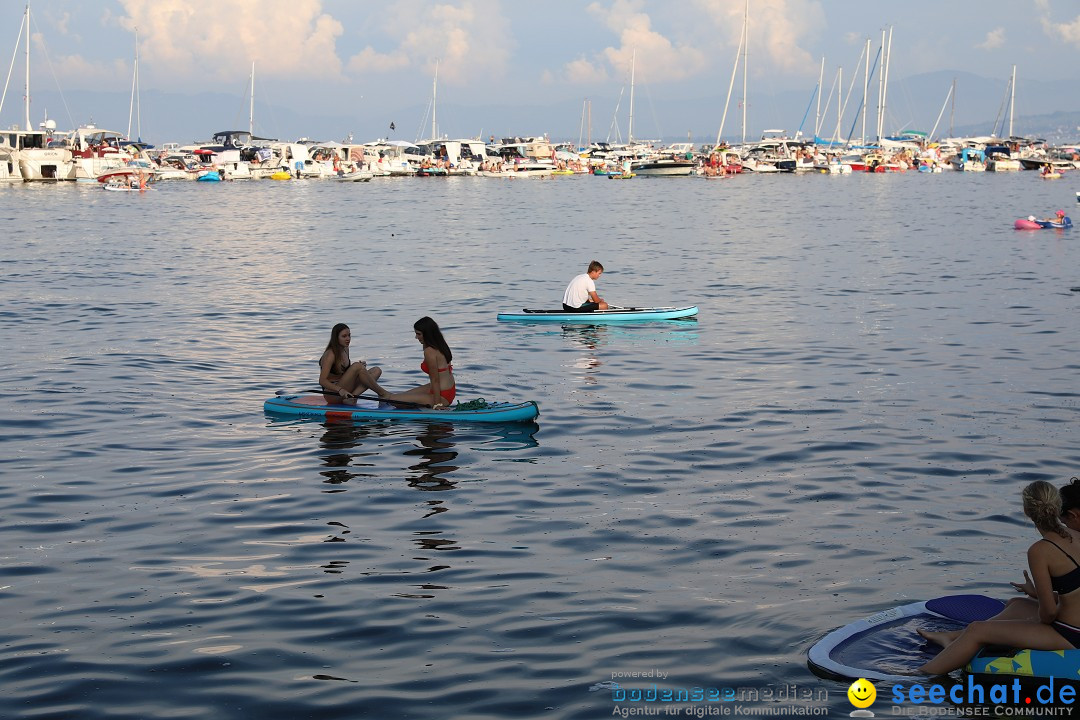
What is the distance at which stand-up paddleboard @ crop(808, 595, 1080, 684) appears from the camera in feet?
22.1

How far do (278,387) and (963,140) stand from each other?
15835cm

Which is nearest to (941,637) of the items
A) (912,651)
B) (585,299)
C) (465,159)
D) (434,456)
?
(912,651)

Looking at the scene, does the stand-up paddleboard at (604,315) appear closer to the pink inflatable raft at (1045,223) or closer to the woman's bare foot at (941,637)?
the woman's bare foot at (941,637)

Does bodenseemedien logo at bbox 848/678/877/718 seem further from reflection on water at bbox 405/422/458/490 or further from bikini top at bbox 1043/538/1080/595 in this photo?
reflection on water at bbox 405/422/458/490

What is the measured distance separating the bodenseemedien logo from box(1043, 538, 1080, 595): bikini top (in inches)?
49.2

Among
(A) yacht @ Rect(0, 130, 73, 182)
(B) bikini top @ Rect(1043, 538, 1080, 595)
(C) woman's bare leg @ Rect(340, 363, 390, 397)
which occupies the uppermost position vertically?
(A) yacht @ Rect(0, 130, 73, 182)

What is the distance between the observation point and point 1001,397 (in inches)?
615

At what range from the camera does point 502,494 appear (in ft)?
37.1

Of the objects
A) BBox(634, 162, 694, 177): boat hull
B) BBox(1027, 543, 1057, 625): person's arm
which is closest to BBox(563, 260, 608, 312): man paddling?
BBox(1027, 543, 1057, 625): person's arm

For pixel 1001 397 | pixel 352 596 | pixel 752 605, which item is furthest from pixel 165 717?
pixel 1001 397

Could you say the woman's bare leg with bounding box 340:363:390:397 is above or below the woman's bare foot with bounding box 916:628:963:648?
above

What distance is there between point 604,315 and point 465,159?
4423 inches

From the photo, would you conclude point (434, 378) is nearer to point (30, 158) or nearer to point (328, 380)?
point (328, 380)

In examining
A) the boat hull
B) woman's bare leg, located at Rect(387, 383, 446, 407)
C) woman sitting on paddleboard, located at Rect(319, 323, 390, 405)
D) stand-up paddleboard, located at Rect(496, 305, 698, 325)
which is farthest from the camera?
the boat hull
